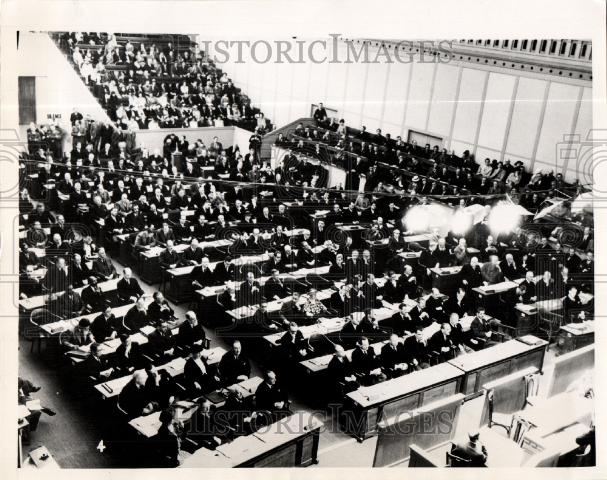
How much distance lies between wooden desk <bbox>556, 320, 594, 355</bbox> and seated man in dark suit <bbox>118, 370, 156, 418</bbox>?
19.5ft

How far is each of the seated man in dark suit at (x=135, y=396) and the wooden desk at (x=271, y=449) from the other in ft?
2.89

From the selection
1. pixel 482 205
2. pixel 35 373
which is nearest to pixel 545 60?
pixel 482 205

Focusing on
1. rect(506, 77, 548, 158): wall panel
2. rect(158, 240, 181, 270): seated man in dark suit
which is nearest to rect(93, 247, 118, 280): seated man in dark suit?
rect(158, 240, 181, 270): seated man in dark suit

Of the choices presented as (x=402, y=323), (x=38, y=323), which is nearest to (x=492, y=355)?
(x=402, y=323)

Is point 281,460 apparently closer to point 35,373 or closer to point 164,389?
point 164,389

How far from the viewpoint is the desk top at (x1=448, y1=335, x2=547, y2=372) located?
7.49 metres

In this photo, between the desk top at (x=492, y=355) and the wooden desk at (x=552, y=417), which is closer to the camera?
the wooden desk at (x=552, y=417)

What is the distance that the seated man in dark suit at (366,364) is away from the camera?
711 cm

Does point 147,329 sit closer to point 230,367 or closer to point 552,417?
point 230,367

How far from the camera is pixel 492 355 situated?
7.78 metres

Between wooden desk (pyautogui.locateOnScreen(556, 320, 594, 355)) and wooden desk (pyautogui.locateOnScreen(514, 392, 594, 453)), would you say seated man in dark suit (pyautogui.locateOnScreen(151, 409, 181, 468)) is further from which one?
wooden desk (pyautogui.locateOnScreen(556, 320, 594, 355))

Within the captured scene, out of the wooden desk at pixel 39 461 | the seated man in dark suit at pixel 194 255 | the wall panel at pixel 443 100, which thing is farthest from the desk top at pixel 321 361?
the wall panel at pixel 443 100

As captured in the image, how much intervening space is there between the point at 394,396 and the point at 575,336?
3320 millimetres

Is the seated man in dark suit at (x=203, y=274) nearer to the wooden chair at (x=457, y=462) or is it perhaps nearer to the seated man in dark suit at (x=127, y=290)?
the seated man in dark suit at (x=127, y=290)
